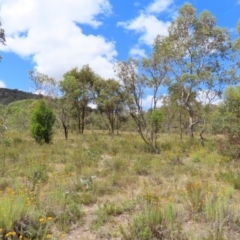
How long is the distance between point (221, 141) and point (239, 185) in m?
3.90

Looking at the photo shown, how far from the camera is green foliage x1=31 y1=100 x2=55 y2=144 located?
17766 mm

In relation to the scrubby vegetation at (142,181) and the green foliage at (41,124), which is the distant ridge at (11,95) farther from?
the scrubby vegetation at (142,181)

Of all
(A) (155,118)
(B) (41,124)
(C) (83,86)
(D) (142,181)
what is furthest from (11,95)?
(D) (142,181)

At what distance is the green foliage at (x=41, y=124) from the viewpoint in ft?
58.3

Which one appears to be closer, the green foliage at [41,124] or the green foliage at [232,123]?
the green foliage at [232,123]

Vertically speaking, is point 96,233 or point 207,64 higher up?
point 207,64

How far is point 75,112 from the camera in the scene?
34.6 meters

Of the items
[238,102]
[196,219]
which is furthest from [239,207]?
[238,102]

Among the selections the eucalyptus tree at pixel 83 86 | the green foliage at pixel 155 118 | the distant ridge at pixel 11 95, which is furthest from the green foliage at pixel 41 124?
the distant ridge at pixel 11 95

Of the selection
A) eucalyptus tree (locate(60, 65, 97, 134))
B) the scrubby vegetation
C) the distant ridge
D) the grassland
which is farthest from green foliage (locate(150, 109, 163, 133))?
the distant ridge

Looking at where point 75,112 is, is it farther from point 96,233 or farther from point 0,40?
point 96,233

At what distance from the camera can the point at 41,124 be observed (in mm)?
18062

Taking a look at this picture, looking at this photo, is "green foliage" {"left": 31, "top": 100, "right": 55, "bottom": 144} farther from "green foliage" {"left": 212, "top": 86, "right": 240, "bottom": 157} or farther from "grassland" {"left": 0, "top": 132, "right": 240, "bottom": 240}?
"green foliage" {"left": 212, "top": 86, "right": 240, "bottom": 157}

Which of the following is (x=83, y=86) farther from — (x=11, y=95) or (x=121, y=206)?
(x=11, y=95)
